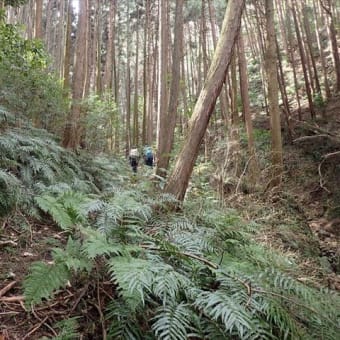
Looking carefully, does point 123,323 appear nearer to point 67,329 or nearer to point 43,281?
point 67,329

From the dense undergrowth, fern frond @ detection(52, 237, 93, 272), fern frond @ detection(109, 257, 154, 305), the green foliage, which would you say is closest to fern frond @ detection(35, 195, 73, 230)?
the dense undergrowth

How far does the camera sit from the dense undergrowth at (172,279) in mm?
A: 2402

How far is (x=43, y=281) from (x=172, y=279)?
0.87m

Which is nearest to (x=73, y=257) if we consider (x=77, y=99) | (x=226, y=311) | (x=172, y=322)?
(x=172, y=322)

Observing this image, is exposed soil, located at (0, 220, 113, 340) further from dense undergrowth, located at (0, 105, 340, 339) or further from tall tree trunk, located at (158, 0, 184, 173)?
tall tree trunk, located at (158, 0, 184, 173)

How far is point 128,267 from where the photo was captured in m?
2.49

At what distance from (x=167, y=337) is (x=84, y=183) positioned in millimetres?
4004

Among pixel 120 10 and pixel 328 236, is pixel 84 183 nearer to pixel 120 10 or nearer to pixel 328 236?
pixel 328 236

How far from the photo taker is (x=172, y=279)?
8.46 feet

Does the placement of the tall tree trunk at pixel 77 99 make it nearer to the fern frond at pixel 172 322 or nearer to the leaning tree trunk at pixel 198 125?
the leaning tree trunk at pixel 198 125

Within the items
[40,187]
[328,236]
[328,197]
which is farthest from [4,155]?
[328,197]

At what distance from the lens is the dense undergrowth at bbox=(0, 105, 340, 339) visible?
2.40 m

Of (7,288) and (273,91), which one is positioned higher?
(273,91)

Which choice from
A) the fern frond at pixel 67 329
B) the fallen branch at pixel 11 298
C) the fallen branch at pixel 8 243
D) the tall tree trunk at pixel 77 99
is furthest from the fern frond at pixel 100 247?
the tall tree trunk at pixel 77 99
